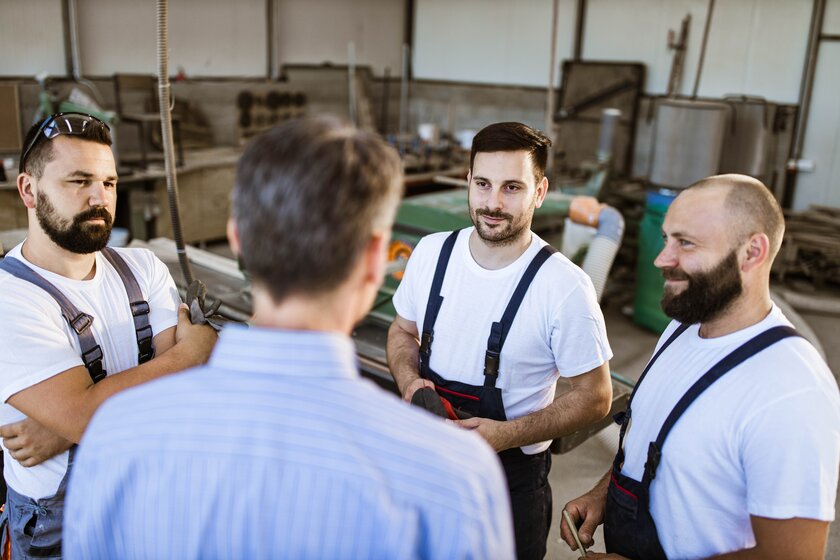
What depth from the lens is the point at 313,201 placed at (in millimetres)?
818

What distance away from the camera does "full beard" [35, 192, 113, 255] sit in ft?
5.37

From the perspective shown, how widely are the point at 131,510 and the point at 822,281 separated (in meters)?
7.03

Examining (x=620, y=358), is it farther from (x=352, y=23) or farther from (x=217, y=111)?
(x=352, y=23)

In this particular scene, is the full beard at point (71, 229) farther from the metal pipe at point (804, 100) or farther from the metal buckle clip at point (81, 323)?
the metal pipe at point (804, 100)

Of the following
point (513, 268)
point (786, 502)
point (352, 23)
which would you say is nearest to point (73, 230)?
point (513, 268)

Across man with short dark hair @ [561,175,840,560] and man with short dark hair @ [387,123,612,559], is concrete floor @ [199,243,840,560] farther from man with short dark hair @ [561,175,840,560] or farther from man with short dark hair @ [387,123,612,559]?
man with short dark hair @ [561,175,840,560]

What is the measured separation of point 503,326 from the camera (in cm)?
188

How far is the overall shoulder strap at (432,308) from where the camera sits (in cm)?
201

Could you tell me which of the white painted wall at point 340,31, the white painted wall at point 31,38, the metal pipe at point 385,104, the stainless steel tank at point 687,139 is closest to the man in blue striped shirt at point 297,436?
the stainless steel tank at point 687,139

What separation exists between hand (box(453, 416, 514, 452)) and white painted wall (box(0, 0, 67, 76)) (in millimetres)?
6798

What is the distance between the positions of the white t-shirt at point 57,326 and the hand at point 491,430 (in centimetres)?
82

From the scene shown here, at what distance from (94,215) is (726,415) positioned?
149 centimetres

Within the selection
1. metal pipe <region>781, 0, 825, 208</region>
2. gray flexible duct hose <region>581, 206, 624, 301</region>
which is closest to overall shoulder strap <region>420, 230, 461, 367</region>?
gray flexible duct hose <region>581, 206, 624, 301</region>

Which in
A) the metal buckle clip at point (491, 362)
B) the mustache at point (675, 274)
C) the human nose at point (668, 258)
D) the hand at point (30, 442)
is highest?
the human nose at point (668, 258)
